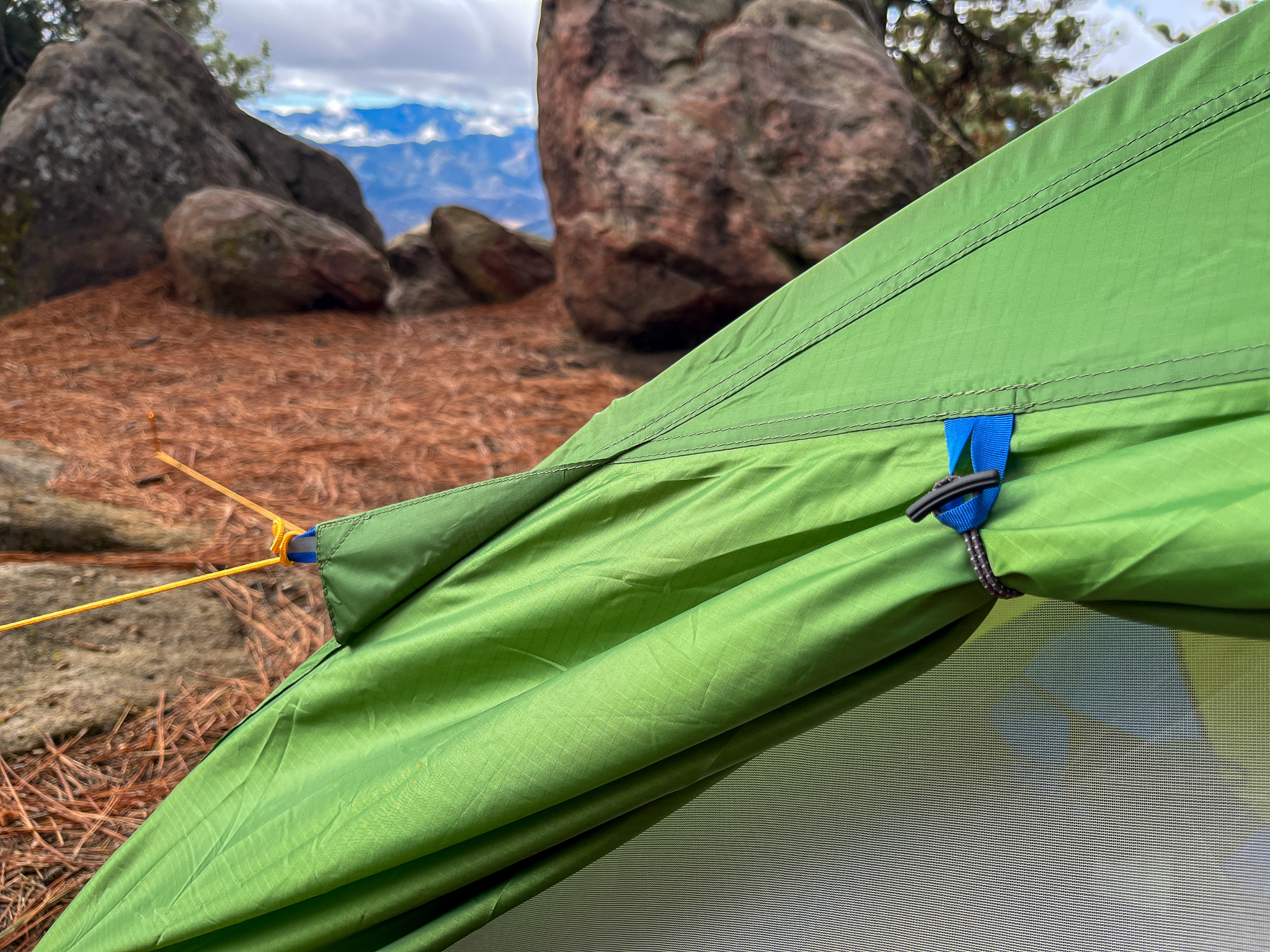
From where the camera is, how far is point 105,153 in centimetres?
451

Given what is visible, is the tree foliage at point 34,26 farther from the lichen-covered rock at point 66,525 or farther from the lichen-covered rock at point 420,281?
the lichen-covered rock at point 66,525

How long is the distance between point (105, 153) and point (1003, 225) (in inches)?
196

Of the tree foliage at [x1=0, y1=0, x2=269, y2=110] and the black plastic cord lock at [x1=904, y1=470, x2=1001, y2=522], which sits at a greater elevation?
the tree foliage at [x1=0, y1=0, x2=269, y2=110]

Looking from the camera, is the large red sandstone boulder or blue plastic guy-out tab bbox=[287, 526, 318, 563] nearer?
blue plastic guy-out tab bbox=[287, 526, 318, 563]

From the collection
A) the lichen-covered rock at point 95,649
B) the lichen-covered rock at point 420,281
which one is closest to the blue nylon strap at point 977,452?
the lichen-covered rock at point 95,649

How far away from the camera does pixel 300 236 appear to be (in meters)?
4.43

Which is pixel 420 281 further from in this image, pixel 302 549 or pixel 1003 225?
pixel 1003 225

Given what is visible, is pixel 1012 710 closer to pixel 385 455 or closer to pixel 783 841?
pixel 783 841

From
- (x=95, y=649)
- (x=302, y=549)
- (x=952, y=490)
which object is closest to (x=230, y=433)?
(x=95, y=649)

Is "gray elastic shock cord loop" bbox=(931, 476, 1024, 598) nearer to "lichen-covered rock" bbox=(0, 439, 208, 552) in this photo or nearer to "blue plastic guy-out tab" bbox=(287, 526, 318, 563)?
"blue plastic guy-out tab" bbox=(287, 526, 318, 563)

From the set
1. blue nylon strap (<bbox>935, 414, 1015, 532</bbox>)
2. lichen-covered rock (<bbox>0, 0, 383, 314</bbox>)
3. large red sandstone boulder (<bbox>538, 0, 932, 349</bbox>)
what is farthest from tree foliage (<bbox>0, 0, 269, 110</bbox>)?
blue nylon strap (<bbox>935, 414, 1015, 532</bbox>)

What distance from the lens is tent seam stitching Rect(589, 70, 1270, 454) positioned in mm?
959

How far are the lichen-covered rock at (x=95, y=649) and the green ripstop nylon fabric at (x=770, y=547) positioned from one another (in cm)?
45

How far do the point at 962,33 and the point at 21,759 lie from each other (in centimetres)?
694
